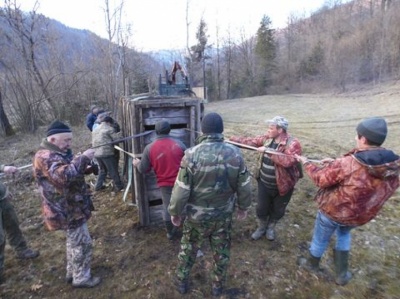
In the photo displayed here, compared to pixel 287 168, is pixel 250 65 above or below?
above

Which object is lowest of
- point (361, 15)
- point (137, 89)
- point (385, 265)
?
point (385, 265)

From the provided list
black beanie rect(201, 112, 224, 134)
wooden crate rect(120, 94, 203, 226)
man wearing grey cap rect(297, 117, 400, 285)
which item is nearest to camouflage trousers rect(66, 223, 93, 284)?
wooden crate rect(120, 94, 203, 226)

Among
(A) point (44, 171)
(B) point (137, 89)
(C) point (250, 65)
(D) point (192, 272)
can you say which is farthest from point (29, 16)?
(C) point (250, 65)

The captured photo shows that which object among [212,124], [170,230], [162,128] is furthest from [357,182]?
[170,230]

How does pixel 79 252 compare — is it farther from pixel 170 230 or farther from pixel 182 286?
pixel 170 230

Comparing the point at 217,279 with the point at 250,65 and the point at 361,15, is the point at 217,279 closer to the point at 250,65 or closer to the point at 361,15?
the point at 250,65

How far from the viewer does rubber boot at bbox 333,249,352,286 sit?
11.1 ft

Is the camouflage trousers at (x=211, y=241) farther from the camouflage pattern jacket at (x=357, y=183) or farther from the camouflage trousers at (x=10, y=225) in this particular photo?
the camouflage trousers at (x=10, y=225)

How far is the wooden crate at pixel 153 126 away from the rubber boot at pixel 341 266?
2.57 metres

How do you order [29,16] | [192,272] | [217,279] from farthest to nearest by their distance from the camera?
[29,16], [192,272], [217,279]

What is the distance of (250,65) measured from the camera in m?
40.8

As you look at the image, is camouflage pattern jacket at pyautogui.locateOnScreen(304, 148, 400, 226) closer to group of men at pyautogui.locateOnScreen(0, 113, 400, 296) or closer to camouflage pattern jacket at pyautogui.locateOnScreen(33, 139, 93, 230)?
group of men at pyautogui.locateOnScreen(0, 113, 400, 296)

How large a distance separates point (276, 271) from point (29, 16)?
1660 centimetres

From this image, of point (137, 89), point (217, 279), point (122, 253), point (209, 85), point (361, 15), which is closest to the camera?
point (217, 279)
